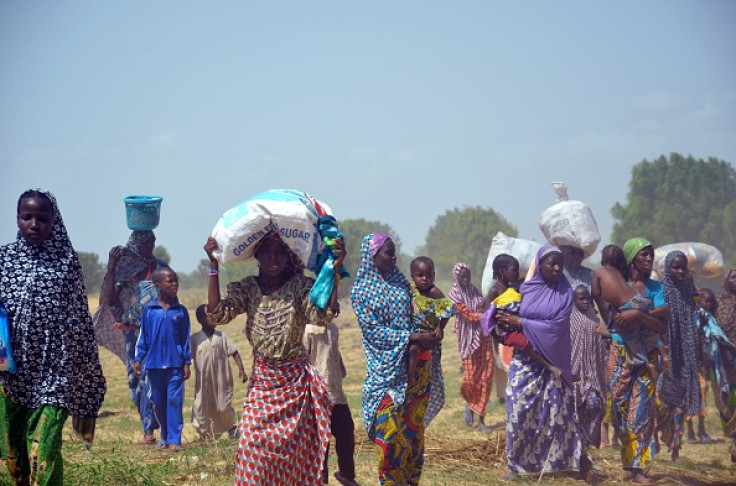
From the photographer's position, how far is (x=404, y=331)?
782cm

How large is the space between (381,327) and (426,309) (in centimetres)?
45

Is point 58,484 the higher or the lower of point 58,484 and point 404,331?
the lower

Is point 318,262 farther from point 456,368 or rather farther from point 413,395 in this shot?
point 456,368

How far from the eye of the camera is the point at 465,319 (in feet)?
41.1

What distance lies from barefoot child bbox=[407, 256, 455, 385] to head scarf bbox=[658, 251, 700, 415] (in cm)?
276

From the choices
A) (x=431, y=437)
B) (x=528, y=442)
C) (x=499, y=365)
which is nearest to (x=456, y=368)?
(x=499, y=365)

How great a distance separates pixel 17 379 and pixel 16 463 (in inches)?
20.4

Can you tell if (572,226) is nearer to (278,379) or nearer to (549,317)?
(549,317)

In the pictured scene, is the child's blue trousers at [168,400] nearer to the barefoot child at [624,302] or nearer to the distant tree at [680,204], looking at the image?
the barefoot child at [624,302]

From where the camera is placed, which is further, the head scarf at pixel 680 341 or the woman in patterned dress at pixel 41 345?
the head scarf at pixel 680 341

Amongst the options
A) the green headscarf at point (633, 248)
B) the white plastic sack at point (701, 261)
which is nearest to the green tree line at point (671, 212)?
the white plastic sack at point (701, 261)

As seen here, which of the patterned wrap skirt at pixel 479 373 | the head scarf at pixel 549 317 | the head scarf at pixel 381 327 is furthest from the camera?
the patterned wrap skirt at pixel 479 373

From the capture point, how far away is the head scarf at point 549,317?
8.73m

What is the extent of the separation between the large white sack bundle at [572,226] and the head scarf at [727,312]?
5.14ft
